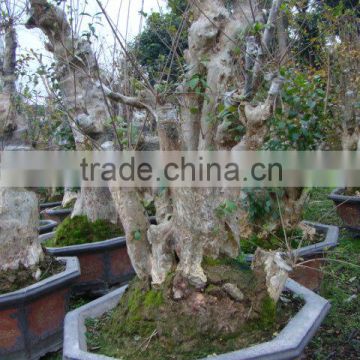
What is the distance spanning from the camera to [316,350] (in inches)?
89.5

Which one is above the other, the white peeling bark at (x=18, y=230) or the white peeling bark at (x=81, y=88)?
the white peeling bark at (x=81, y=88)

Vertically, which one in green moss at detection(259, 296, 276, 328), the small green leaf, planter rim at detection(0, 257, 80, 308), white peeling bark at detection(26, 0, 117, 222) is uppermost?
white peeling bark at detection(26, 0, 117, 222)

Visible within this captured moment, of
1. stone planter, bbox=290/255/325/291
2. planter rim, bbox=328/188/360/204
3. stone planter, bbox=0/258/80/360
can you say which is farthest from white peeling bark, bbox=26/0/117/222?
planter rim, bbox=328/188/360/204

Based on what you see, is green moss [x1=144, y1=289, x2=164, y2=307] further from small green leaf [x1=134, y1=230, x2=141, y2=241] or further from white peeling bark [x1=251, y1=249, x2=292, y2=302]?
white peeling bark [x1=251, y1=249, x2=292, y2=302]

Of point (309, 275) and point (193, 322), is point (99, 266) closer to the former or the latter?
point (309, 275)

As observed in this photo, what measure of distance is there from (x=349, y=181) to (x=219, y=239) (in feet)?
9.26

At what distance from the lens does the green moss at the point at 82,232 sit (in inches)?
146

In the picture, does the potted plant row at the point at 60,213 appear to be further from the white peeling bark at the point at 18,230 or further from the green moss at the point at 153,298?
the green moss at the point at 153,298

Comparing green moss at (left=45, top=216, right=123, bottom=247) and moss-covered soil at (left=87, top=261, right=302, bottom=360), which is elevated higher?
green moss at (left=45, top=216, right=123, bottom=247)

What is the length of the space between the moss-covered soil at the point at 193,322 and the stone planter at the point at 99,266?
4.84ft

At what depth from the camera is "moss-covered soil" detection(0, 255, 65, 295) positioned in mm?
2617

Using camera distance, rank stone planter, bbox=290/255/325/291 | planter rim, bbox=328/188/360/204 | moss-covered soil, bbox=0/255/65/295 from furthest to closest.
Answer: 1. planter rim, bbox=328/188/360/204
2. stone planter, bbox=290/255/325/291
3. moss-covered soil, bbox=0/255/65/295

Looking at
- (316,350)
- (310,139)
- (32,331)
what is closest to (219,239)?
(316,350)

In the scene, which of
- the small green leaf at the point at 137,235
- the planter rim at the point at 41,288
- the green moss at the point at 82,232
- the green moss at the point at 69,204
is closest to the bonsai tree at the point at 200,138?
the small green leaf at the point at 137,235
